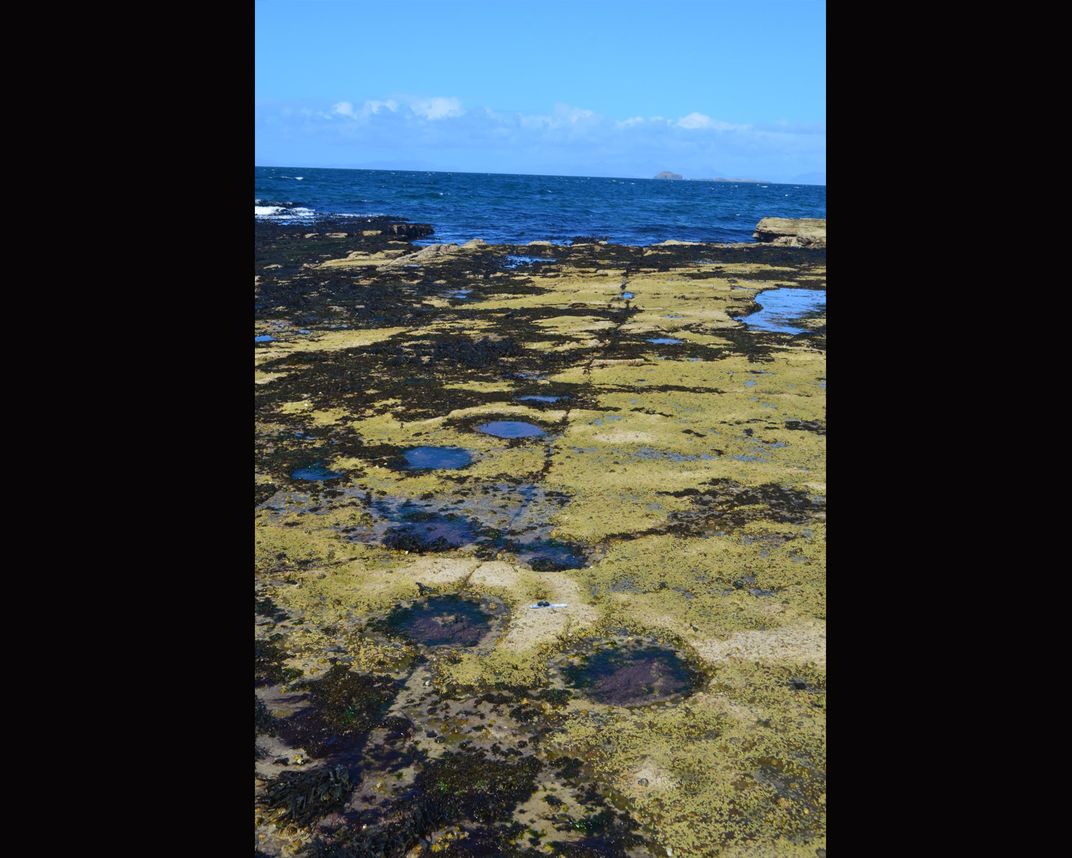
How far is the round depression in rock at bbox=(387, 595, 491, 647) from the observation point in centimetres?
441

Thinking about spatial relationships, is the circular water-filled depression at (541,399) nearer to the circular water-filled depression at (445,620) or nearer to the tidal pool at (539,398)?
the tidal pool at (539,398)

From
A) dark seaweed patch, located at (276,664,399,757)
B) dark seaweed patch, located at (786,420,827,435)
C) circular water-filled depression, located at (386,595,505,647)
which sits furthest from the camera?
dark seaweed patch, located at (786,420,827,435)

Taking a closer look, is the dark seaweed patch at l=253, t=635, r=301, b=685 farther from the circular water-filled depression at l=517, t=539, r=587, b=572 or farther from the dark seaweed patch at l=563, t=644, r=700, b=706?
Answer: the circular water-filled depression at l=517, t=539, r=587, b=572

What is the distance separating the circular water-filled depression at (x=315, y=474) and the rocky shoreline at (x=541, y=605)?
1.5 inches

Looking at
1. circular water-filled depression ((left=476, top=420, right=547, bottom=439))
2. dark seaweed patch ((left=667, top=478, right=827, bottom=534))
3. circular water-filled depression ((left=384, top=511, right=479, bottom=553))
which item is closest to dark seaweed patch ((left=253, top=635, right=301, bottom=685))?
circular water-filled depression ((left=384, top=511, right=479, bottom=553))

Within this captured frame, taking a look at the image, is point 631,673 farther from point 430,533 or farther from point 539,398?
point 539,398

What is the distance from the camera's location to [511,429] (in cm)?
802

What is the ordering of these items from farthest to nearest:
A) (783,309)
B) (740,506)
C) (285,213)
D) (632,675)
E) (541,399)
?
(285,213) → (783,309) → (541,399) → (740,506) → (632,675)

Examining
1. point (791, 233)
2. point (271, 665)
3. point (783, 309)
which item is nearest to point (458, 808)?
point (271, 665)

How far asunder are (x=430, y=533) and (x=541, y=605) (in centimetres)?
125

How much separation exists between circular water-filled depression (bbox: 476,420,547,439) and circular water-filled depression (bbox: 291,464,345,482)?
1.60 metres
